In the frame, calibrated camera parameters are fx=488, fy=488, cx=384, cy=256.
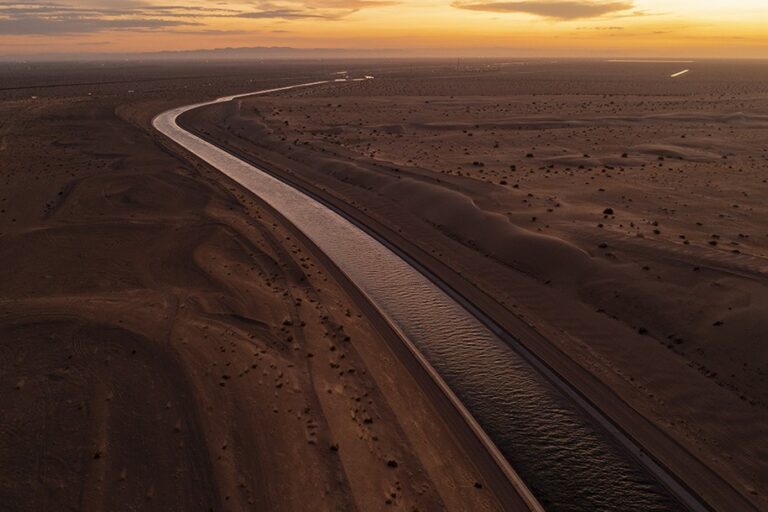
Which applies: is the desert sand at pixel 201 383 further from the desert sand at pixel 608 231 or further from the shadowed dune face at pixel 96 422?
the desert sand at pixel 608 231

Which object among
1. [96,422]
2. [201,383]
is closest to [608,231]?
[201,383]

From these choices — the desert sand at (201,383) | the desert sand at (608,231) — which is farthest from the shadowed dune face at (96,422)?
the desert sand at (608,231)

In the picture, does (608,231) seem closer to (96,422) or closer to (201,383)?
(201,383)

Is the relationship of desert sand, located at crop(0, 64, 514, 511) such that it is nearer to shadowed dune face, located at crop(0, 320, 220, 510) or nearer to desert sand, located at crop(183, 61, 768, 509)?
shadowed dune face, located at crop(0, 320, 220, 510)

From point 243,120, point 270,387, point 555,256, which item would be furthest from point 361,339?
point 243,120

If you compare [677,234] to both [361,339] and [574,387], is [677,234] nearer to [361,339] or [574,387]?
[574,387]

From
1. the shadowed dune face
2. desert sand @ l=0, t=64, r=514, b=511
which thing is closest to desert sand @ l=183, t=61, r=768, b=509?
desert sand @ l=0, t=64, r=514, b=511

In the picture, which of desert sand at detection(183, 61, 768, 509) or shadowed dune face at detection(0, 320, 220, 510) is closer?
shadowed dune face at detection(0, 320, 220, 510)
